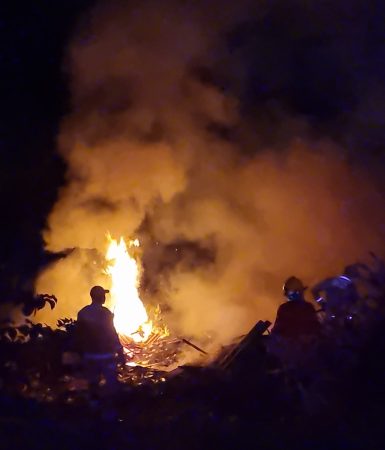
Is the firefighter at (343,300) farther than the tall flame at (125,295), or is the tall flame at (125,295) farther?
the tall flame at (125,295)

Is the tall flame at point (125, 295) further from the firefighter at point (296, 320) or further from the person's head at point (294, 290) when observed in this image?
the firefighter at point (296, 320)

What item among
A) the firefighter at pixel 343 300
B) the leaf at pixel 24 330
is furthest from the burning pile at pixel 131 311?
the firefighter at pixel 343 300

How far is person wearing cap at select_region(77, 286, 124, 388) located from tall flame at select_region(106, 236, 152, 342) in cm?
393

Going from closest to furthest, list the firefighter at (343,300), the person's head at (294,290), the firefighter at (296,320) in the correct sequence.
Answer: the firefighter at (343,300) → the firefighter at (296,320) → the person's head at (294,290)

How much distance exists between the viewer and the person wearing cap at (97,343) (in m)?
7.11

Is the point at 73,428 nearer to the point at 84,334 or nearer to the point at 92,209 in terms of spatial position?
the point at 84,334

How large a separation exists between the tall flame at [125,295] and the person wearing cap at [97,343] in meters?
3.93

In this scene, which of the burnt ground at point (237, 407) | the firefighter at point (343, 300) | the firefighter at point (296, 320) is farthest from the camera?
the firefighter at point (296, 320)

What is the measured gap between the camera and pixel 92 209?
499 inches

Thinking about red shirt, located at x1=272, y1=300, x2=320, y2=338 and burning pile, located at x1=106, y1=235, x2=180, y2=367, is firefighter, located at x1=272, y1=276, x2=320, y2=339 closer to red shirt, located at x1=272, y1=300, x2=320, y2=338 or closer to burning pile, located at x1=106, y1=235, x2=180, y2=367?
red shirt, located at x1=272, y1=300, x2=320, y2=338

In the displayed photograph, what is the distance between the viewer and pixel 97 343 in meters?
7.22

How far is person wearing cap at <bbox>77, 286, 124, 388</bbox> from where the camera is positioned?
7105mm

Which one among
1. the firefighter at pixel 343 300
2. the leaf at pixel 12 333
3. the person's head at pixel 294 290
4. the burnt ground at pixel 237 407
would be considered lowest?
the burnt ground at pixel 237 407

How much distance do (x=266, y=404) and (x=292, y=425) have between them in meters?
0.38
